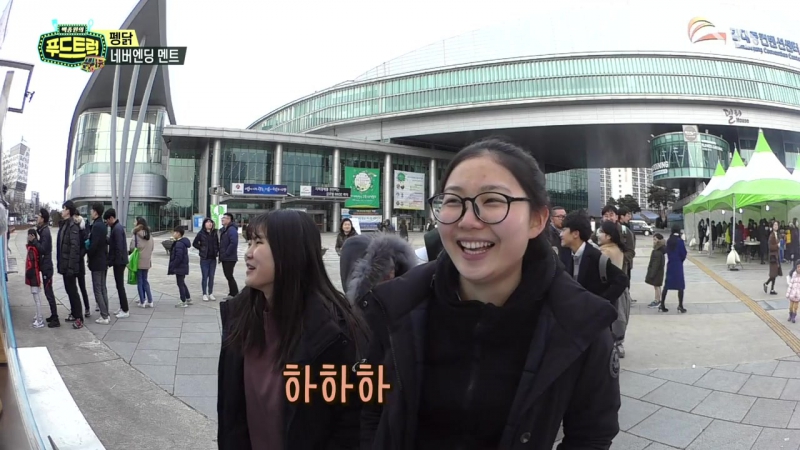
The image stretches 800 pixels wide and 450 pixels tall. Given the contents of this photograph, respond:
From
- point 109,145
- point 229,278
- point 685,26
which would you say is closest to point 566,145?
point 685,26

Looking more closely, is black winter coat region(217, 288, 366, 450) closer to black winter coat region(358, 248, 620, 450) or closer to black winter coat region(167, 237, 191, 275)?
black winter coat region(358, 248, 620, 450)

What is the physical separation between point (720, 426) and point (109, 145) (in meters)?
27.4

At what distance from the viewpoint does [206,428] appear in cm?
320

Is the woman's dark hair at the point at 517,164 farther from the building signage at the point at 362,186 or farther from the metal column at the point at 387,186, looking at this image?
the metal column at the point at 387,186

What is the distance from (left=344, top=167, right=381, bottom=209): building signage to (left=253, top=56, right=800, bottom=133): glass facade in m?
8.48

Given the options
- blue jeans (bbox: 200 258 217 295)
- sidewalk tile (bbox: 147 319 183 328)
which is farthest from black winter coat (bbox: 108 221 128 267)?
blue jeans (bbox: 200 258 217 295)

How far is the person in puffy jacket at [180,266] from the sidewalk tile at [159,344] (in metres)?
2.21

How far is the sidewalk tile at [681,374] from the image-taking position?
4348 millimetres

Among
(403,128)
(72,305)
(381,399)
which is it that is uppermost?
(403,128)

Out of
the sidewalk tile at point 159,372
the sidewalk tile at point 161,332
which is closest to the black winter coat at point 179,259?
the sidewalk tile at point 161,332

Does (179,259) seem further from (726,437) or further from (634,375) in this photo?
(726,437)

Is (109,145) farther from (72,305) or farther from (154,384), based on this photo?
(154,384)

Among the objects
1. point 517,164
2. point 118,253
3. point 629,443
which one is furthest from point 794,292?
point 118,253

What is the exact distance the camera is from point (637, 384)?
4293 millimetres
